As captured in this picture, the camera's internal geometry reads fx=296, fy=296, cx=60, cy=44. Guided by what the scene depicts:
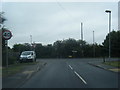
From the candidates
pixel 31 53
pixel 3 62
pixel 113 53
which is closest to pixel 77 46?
pixel 113 53

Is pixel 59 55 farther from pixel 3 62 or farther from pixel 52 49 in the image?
pixel 3 62

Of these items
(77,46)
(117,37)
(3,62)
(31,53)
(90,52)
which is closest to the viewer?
(3,62)

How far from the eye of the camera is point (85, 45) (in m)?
83.6

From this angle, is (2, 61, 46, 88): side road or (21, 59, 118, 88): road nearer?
(2, 61, 46, 88): side road

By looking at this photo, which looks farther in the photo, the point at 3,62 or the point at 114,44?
the point at 114,44

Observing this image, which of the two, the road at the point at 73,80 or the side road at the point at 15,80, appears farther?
the road at the point at 73,80

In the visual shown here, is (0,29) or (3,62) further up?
(0,29)

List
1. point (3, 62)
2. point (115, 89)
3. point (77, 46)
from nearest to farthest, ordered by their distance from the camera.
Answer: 1. point (115, 89)
2. point (3, 62)
3. point (77, 46)

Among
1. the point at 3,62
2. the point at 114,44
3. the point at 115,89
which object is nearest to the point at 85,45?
the point at 114,44

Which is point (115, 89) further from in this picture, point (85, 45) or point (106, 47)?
point (85, 45)

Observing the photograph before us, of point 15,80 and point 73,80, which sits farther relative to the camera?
point 73,80

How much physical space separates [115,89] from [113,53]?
60479mm

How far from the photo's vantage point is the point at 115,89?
13.7 meters

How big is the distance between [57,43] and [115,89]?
75896 millimetres
